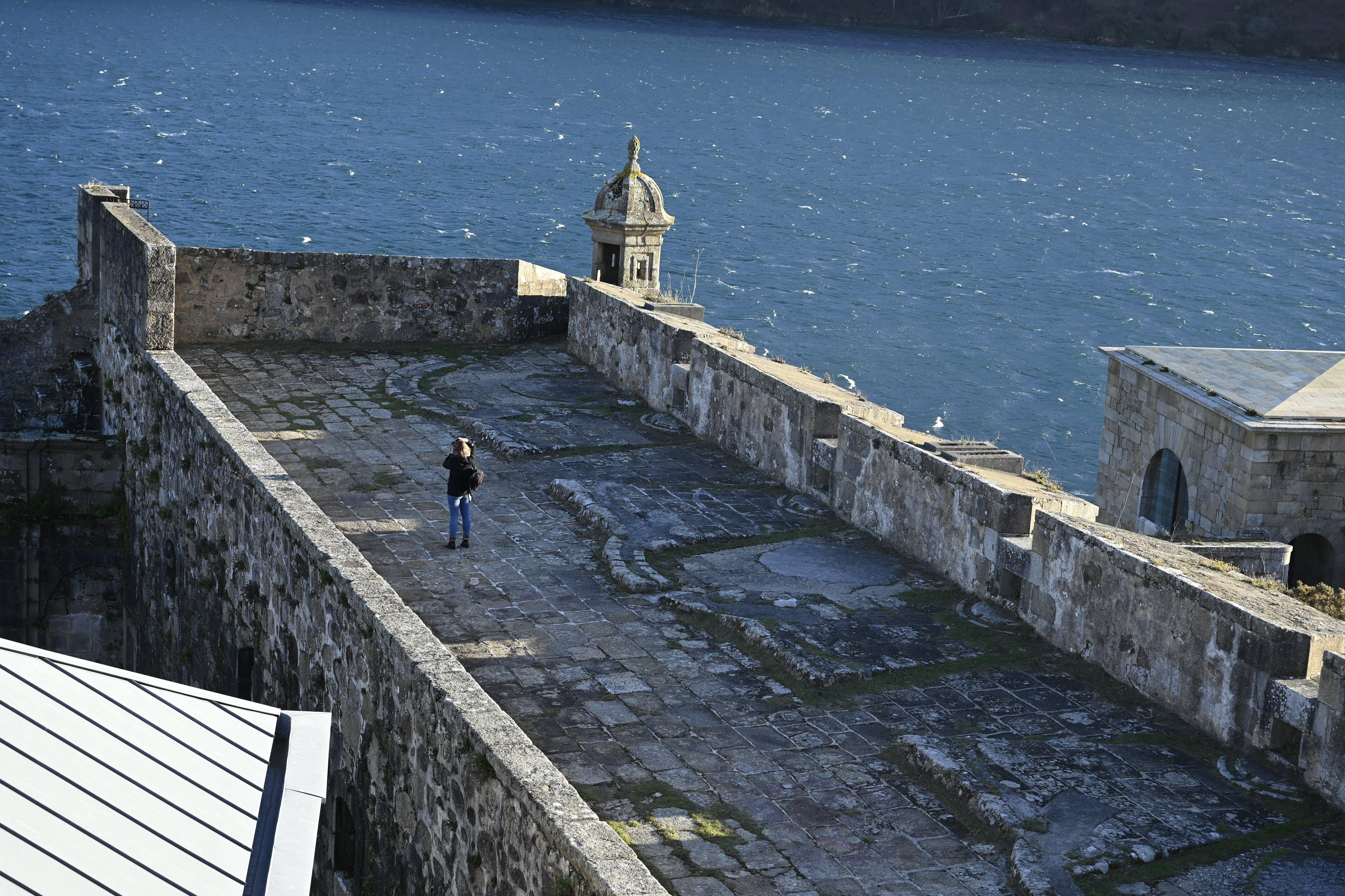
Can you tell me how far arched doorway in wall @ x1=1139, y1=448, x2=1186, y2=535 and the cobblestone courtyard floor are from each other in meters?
11.7

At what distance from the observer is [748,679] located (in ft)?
36.0

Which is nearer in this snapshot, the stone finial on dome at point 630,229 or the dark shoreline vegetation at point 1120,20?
the stone finial on dome at point 630,229

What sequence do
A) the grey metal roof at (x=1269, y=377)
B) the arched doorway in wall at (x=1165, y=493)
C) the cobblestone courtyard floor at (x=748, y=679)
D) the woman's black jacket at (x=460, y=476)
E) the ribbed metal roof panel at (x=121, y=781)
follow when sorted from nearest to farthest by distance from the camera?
the ribbed metal roof panel at (x=121, y=781) < the cobblestone courtyard floor at (x=748, y=679) < the woman's black jacket at (x=460, y=476) < the grey metal roof at (x=1269, y=377) < the arched doorway in wall at (x=1165, y=493)

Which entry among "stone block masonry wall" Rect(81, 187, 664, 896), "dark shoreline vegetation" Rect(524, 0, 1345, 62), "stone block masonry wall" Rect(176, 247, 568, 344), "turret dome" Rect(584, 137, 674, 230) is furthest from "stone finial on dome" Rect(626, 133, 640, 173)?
"dark shoreline vegetation" Rect(524, 0, 1345, 62)

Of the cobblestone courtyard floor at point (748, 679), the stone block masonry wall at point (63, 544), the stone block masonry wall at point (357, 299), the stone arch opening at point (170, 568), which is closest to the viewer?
the cobblestone courtyard floor at point (748, 679)

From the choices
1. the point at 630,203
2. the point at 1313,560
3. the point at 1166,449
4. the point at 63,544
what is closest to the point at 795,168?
the point at 1166,449

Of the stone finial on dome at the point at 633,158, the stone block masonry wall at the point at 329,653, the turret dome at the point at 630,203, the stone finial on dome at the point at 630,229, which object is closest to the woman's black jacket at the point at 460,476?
the stone block masonry wall at the point at 329,653

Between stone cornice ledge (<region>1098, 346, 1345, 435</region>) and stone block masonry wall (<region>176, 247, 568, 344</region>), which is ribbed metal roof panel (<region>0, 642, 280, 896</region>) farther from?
stone cornice ledge (<region>1098, 346, 1345, 435</region>)

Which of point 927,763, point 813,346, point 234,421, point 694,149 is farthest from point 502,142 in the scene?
point 927,763

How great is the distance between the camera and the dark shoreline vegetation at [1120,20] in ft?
371

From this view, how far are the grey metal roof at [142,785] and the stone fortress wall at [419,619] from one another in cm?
146

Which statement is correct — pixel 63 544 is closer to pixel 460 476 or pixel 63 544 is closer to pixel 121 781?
pixel 460 476

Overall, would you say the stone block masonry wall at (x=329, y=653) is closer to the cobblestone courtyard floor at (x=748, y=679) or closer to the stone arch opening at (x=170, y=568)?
the stone arch opening at (x=170, y=568)

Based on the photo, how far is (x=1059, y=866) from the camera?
856cm
